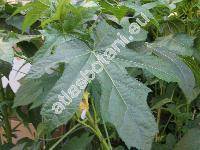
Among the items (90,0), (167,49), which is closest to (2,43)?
(90,0)

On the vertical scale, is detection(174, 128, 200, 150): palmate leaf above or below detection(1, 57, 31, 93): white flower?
below

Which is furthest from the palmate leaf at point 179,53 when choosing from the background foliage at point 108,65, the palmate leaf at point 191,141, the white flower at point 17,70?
the white flower at point 17,70

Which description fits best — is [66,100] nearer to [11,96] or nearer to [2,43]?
[2,43]

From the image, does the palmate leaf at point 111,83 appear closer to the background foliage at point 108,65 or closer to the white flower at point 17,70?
the background foliage at point 108,65

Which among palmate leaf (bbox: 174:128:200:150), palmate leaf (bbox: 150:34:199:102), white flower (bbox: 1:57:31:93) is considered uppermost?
palmate leaf (bbox: 150:34:199:102)

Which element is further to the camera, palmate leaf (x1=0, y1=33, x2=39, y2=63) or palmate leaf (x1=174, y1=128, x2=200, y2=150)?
palmate leaf (x1=174, y1=128, x2=200, y2=150)

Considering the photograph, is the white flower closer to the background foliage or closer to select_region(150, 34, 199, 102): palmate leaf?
the background foliage

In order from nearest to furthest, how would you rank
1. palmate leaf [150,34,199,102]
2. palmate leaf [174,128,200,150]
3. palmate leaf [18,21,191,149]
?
palmate leaf [18,21,191,149] < palmate leaf [150,34,199,102] < palmate leaf [174,128,200,150]

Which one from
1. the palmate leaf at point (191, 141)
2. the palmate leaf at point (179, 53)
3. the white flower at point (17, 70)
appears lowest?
the palmate leaf at point (191, 141)

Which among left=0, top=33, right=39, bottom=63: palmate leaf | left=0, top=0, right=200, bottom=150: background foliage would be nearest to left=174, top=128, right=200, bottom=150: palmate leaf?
left=0, top=0, right=200, bottom=150: background foliage
